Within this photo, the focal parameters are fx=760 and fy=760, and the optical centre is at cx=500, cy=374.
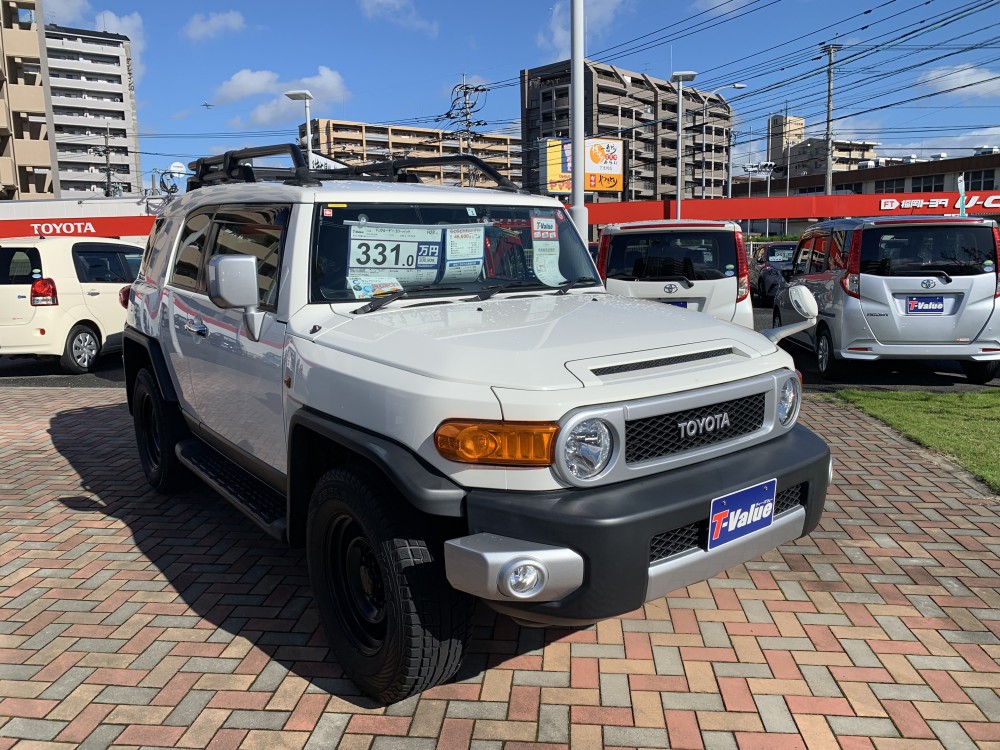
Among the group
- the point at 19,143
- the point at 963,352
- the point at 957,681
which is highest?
the point at 19,143

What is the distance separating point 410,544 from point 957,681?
2.22 metres

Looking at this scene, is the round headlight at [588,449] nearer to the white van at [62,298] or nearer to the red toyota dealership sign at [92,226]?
the white van at [62,298]

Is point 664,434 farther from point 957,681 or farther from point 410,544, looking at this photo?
point 957,681

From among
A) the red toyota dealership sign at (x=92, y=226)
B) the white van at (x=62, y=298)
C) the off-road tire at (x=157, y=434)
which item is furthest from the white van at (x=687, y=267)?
the red toyota dealership sign at (x=92, y=226)

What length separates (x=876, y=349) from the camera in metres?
8.43

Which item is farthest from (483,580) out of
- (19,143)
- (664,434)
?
(19,143)

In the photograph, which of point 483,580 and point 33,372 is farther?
point 33,372

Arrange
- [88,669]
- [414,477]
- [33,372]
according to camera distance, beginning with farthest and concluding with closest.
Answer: [33,372]
[88,669]
[414,477]

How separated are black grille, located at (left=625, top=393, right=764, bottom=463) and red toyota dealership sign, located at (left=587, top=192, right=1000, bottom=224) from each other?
29108 mm

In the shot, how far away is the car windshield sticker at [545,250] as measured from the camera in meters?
4.14

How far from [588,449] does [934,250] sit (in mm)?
7401

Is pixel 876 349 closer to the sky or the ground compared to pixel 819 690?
closer to the sky

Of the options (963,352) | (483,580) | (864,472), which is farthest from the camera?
(963,352)

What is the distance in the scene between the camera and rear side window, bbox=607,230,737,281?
8453mm
